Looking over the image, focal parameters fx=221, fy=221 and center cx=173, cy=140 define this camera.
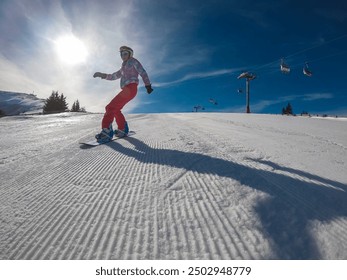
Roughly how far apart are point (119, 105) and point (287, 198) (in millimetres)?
3929

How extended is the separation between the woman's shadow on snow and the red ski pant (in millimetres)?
2393

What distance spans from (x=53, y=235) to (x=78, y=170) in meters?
1.12

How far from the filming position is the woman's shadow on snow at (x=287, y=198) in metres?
1.03

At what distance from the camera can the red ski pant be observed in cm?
461

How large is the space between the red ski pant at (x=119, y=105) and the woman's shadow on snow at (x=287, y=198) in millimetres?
2393

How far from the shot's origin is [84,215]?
1312 mm

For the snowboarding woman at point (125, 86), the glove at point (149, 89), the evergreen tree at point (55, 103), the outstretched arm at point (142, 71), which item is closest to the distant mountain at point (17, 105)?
the evergreen tree at point (55, 103)

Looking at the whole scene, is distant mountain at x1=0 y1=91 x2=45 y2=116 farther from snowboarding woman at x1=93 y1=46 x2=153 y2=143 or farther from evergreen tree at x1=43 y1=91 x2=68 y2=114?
snowboarding woman at x1=93 y1=46 x2=153 y2=143

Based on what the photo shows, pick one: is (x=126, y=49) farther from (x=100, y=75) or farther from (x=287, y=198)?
(x=287, y=198)

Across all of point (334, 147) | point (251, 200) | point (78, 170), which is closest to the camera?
point (251, 200)

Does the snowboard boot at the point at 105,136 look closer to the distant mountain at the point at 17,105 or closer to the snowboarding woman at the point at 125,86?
the snowboarding woman at the point at 125,86
